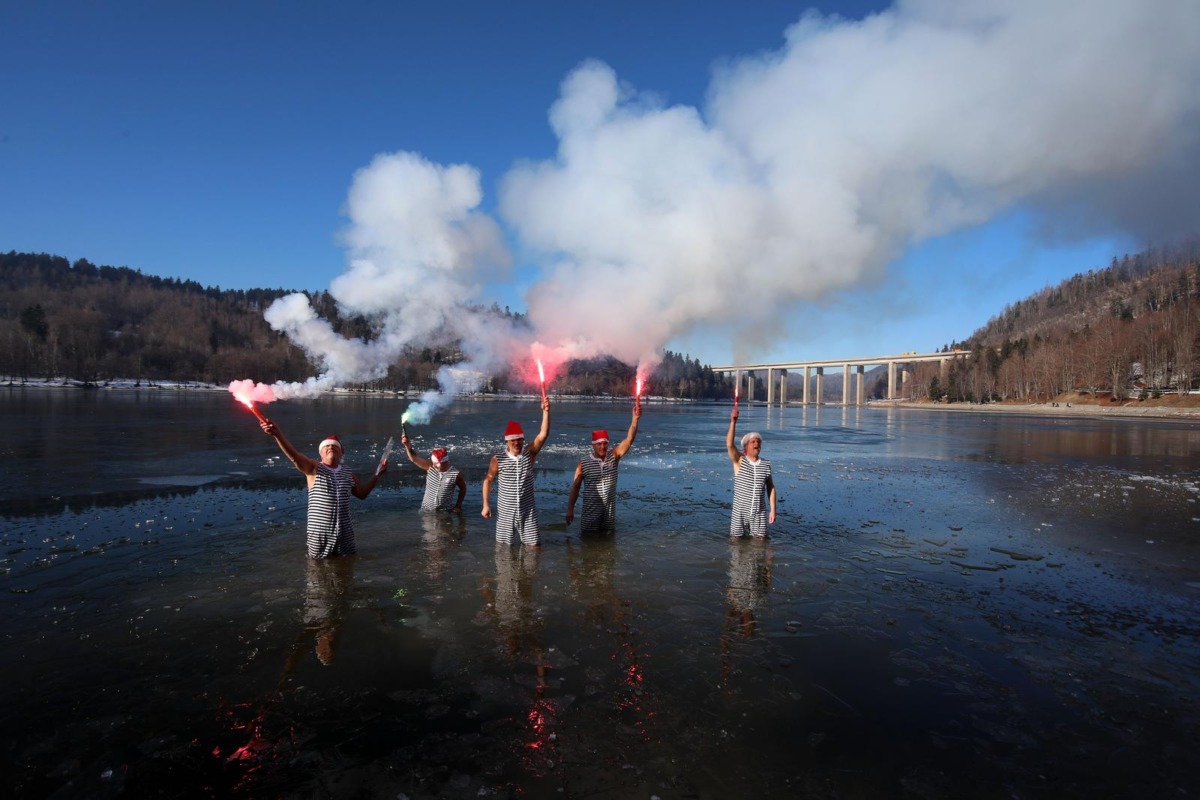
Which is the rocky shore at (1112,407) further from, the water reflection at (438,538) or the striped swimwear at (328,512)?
the striped swimwear at (328,512)

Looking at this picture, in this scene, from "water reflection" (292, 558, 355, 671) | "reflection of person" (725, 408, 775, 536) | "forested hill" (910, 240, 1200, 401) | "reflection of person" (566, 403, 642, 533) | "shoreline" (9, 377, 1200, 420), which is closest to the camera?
"water reflection" (292, 558, 355, 671)

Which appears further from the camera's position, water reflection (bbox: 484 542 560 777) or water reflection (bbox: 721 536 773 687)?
water reflection (bbox: 721 536 773 687)

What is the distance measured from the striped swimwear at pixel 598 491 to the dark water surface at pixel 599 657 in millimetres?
441

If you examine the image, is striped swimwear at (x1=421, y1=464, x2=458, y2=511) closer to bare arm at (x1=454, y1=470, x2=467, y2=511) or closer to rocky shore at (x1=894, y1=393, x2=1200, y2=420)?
bare arm at (x1=454, y1=470, x2=467, y2=511)

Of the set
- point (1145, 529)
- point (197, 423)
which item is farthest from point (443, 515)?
point (197, 423)

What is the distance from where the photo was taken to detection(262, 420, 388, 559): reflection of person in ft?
34.2

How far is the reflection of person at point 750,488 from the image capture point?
39.4ft

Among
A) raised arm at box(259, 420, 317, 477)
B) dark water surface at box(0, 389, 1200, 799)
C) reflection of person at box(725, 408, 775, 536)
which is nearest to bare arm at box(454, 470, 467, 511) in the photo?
dark water surface at box(0, 389, 1200, 799)

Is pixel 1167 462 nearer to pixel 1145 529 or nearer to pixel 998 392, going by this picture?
pixel 1145 529

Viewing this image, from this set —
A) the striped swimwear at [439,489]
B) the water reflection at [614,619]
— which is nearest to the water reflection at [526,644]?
the water reflection at [614,619]

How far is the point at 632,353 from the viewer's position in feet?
69.8

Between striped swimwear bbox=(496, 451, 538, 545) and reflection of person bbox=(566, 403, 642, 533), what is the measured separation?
3.32 feet

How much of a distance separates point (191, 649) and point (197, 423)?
1820 inches

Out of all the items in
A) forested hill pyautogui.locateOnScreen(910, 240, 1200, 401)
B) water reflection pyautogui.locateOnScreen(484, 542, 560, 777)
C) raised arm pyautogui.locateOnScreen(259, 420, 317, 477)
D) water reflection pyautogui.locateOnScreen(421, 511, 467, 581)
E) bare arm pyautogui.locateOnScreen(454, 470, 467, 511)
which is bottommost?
water reflection pyautogui.locateOnScreen(484, 542, 560, 777)
